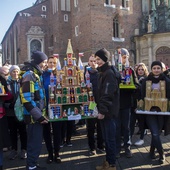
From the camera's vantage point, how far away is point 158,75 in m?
5.16

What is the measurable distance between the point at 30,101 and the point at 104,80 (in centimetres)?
133

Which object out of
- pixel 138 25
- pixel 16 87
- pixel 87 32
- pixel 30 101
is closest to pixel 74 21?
pixel 87 32

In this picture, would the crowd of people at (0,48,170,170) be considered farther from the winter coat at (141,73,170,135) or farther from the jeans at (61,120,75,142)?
the jeans at (61,120,75,142)

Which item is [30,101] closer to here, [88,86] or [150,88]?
[88,86]

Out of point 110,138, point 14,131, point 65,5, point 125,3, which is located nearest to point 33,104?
point 110,138

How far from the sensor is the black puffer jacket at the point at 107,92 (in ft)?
14.6

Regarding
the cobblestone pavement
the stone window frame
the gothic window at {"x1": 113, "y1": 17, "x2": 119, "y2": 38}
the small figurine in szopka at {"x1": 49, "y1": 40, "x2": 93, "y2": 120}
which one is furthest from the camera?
the stone window frame

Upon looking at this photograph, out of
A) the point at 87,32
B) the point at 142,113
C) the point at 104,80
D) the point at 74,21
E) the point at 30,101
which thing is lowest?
the point at 142,113

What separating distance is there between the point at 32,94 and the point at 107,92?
1275 mm

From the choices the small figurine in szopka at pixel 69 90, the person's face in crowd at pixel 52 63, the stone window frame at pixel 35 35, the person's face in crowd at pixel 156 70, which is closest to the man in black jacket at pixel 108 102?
the small figurine in szopka at pixel 69 90

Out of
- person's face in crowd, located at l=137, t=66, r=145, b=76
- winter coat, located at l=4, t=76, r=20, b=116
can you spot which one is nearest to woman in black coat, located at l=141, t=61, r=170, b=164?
person's face in crowd, located at l=137, t=66, r=145, b=76

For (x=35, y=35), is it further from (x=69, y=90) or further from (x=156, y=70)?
(x=156, y=70)

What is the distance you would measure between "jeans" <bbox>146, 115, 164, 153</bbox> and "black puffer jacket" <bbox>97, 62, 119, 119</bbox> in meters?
0.94

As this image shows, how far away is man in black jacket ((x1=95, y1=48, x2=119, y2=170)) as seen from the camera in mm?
4480
